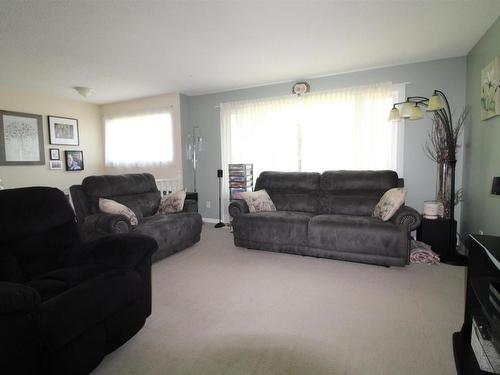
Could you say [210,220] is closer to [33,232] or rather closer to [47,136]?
[47,136]

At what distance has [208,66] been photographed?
3.77 metres

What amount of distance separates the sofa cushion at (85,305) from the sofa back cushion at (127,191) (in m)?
1.90

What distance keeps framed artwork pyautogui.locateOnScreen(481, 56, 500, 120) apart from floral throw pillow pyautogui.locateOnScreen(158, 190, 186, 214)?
3552 millimetres

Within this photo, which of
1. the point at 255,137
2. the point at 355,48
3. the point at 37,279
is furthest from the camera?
the point at 255,137

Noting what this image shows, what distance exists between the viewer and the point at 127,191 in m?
3.59

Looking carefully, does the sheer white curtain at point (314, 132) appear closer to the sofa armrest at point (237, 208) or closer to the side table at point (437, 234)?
the side table at point (437, 234)

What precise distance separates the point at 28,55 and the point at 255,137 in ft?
10.4

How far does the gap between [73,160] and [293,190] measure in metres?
4.43

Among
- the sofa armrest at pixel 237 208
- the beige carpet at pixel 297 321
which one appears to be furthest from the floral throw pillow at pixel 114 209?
the sofa armrest at pixel 237 208

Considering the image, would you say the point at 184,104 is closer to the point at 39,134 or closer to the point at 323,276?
the point at 39,134

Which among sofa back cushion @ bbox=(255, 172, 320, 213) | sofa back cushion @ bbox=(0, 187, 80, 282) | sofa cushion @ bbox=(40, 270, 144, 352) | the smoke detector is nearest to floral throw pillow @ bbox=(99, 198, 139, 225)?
sofa back cushion @ bbox=(0, 187, 80, 282)

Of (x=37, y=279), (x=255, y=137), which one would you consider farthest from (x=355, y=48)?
(x=37, y=279)

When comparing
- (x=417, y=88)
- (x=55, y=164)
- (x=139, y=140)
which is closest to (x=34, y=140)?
(x=55, y=164)

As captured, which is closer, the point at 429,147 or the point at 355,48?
the point at 355,48
